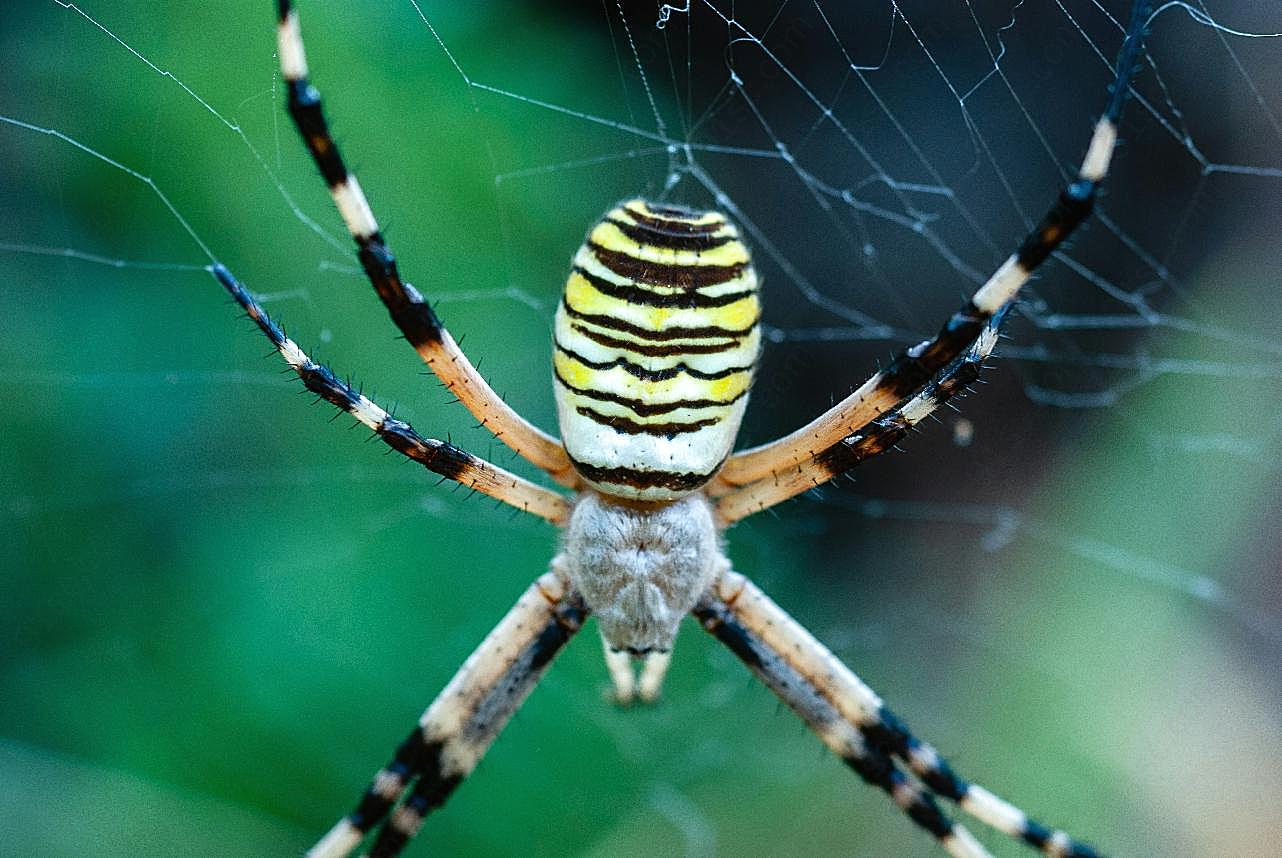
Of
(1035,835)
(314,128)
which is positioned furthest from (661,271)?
(1035,835)

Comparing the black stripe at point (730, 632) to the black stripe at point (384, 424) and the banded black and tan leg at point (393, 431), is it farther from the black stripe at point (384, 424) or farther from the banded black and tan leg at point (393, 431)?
the black stripe at point (384, 424)

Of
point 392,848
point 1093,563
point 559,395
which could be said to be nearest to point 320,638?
point 392,848

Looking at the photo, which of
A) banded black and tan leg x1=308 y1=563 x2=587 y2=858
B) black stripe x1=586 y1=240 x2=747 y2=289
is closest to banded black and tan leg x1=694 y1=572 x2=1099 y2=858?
banded black and tan leg x1=308 y1=563 x2=587 y2=858

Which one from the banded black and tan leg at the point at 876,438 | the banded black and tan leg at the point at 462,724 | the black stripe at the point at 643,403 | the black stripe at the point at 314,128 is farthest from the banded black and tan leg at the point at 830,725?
the black stripe at the point at 314,128

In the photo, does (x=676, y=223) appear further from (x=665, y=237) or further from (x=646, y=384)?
(x=646, y=384)

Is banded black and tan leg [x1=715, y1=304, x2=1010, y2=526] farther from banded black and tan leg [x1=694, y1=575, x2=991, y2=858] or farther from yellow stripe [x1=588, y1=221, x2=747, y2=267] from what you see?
yellow stripe [x1=588, y1=221, x2=747, y2=267]

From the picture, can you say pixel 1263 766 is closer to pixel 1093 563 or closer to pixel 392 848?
pixel 1093 563
